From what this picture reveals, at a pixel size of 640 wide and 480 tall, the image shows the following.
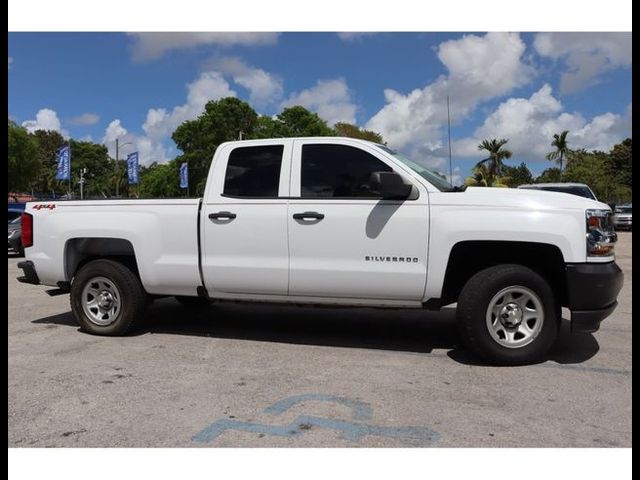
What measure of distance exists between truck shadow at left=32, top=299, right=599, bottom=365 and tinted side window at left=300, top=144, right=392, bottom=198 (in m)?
1.35

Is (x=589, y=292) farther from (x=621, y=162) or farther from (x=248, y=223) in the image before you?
(x=621, y=162)

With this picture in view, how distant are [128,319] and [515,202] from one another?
3.98 m

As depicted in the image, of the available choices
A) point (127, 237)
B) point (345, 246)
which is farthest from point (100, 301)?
point (345, 246)

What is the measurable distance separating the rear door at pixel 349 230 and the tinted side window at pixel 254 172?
213 mm

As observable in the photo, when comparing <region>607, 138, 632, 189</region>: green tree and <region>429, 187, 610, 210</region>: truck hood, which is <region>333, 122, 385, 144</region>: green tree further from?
<region>429, 187, 610, 210</region>: truck hood

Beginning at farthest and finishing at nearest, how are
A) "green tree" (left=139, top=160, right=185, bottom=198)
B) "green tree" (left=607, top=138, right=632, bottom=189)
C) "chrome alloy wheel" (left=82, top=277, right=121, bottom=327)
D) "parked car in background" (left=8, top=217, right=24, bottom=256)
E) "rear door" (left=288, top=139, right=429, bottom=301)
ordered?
"green tree" (left=139, top=160, right=185, bottom=198) → "green tree" (left=607, top=138, right=632, bottom=189) → "parked car in background" (left=8, top=217, right=24, bottom=256) → "chrome alloy wheel" (left=82, top=277, right=121, bottom=327) → "rear door" (left=288, top=139, right=429, bottom=301)

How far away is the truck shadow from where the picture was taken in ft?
18.8

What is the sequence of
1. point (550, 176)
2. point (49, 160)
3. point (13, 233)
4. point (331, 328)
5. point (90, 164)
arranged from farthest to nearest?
1. point (90, 164)
2. point (49, 160)
3. point (550, 176)
4. point (13, 233)
5. point (331, 328)

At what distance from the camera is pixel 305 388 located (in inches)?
175

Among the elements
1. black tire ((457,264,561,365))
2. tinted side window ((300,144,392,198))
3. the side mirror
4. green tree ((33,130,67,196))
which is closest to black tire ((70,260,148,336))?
tinted side window ((300,144,392,198))

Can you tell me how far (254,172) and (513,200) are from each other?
94.7 inches

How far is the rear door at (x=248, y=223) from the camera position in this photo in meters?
5.45
